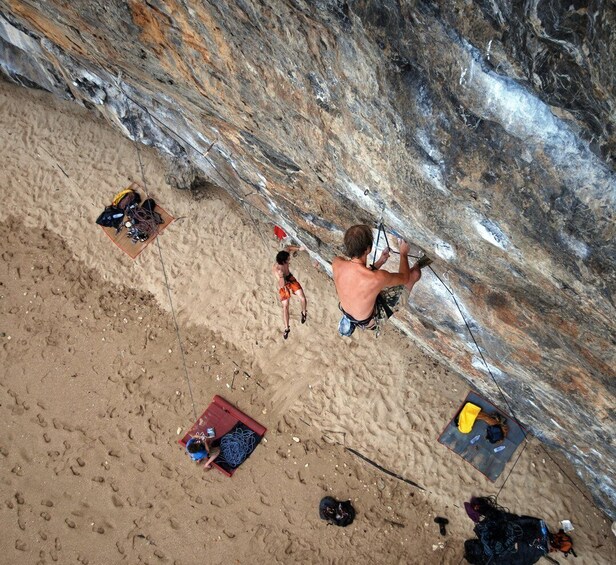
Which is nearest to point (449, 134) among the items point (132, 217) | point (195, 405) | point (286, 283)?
point (286, 283)

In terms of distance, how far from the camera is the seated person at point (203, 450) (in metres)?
6.97

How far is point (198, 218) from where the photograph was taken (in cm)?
845

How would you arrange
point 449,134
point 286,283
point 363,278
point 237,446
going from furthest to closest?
point 237,446 → point 286,283 → point 363,278 → point 449,134

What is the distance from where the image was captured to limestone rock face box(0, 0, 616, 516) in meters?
2.47

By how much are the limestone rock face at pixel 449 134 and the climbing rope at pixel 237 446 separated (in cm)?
301

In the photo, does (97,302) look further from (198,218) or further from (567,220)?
(567,220)

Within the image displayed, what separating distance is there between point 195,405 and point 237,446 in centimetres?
90

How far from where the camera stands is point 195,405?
7.53 m

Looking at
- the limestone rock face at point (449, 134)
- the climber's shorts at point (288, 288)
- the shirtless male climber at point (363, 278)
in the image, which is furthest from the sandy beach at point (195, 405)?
the shirtless male climber at point (363, 278)

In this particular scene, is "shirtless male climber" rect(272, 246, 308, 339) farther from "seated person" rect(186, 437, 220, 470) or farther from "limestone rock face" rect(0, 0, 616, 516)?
"seated person" rect(186, 437, 220, 470)

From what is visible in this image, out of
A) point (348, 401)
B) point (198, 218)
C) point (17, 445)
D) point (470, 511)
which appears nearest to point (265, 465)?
point (348, 401)

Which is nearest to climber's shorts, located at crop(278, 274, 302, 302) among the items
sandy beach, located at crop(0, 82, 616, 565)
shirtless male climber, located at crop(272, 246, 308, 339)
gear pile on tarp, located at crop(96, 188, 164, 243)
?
shirtless male climber, located at crop(272, 246, 308, 339)

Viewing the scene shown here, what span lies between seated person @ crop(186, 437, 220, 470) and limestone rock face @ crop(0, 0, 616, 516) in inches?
132

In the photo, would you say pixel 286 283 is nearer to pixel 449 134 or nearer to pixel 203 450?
pixel 203 450
